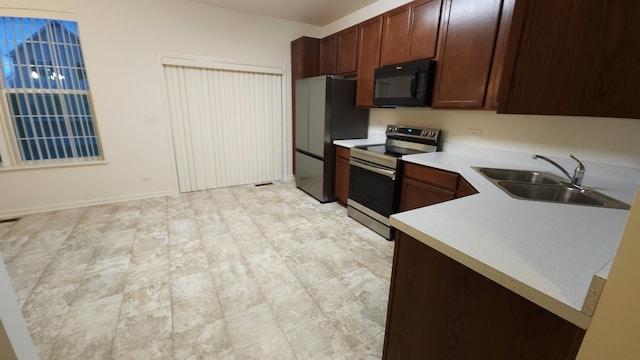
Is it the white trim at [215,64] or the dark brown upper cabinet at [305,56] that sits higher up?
the dark brown upper cabinet at [305,56]

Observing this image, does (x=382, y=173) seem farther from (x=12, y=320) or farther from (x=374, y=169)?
(x=12, y=320)

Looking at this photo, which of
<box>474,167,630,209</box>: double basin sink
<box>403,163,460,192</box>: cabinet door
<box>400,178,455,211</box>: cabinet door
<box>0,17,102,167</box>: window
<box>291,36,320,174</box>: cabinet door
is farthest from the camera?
<box>291,36,320,174</box>: cabinet door

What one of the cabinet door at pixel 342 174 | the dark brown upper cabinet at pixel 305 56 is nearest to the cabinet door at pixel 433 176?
the cabinet door at pixel 342 174

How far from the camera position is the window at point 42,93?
9.21 feet

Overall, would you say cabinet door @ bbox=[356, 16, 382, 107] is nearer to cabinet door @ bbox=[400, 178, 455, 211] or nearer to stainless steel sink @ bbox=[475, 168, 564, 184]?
cabinet door @ bbox=[400, 178, 455, 211]

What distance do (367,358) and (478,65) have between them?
222 cm

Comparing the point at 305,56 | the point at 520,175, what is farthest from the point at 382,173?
the point at 305,56

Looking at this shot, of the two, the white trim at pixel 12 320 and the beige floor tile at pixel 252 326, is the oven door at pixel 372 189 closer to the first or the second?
the beige floor tile at pixel 252 326

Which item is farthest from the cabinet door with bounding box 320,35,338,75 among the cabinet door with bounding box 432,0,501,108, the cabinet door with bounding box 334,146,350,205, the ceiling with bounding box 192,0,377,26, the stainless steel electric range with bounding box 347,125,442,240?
the cabinet door with bounding box 432,0,501,108

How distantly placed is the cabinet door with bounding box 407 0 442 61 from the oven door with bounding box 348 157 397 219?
3.76 ft

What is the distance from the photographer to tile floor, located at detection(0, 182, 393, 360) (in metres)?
1.48

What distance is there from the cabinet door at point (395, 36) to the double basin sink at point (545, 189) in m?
1.49

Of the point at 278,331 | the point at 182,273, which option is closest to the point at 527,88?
the point at 278,331

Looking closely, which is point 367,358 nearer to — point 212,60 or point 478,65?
point 478,65
